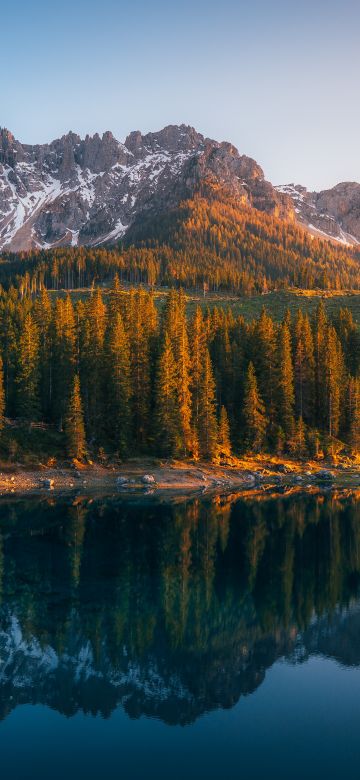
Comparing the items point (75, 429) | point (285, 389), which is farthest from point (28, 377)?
point (285, 389)

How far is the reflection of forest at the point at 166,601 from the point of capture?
23297mm

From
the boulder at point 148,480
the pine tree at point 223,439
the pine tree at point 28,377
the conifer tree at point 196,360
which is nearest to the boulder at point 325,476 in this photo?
the pine tree at point 223,439

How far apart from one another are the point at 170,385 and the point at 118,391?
6342mm

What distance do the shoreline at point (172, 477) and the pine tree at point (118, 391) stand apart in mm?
3637

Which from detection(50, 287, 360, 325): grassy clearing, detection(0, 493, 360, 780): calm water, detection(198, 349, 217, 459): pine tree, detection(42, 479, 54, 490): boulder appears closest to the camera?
detection(0, 493, 360, 780): calm water

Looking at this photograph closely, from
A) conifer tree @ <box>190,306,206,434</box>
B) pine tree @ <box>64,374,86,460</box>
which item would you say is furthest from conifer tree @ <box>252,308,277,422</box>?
pine tree @ <box>64,374,86,460</box>

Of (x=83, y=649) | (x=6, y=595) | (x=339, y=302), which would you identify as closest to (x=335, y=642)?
(x=83, y=649)

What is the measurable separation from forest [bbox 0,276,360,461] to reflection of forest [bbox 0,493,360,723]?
65.1ft

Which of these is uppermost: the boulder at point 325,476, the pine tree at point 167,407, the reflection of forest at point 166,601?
the pine tree at point 167,407

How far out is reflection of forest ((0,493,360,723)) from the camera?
2330 cm

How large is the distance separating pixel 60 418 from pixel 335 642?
5333 cm

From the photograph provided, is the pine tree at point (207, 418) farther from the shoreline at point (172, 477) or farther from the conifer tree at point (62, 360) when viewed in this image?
the conifer tree at point (62, 360)

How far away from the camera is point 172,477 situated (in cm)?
6781

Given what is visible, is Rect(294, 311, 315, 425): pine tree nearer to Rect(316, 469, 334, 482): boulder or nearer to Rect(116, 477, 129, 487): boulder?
Rect(316, 469, 334, 482): boulder
